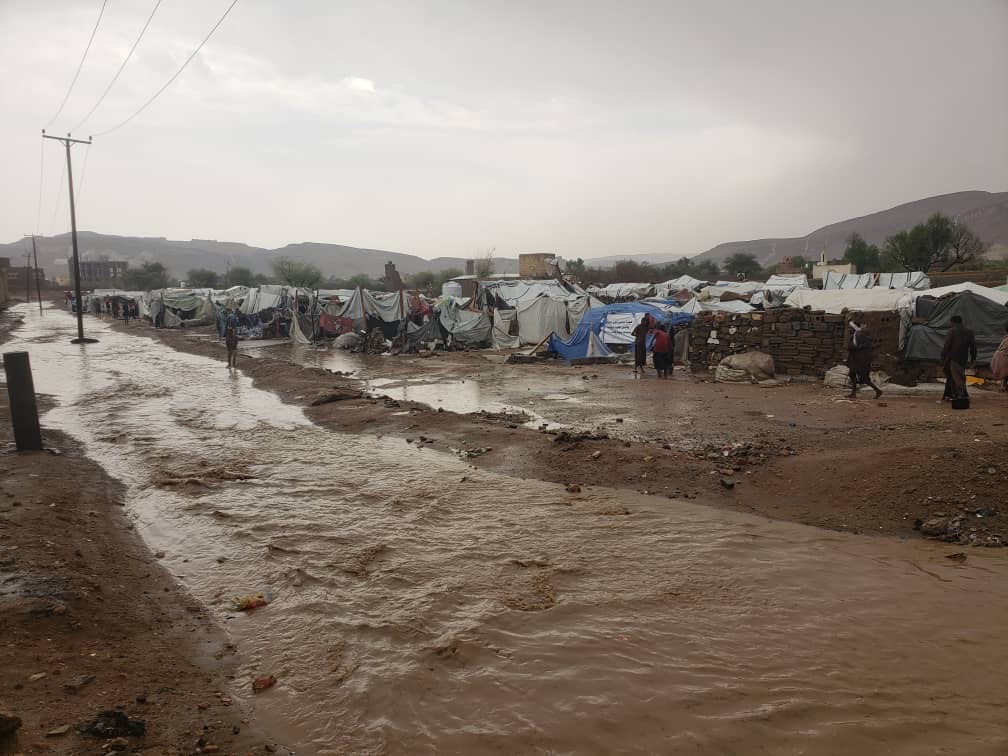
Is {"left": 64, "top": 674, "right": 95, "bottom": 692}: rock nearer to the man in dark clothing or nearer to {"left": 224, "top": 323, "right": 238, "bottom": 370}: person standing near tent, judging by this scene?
the man in dark clothing

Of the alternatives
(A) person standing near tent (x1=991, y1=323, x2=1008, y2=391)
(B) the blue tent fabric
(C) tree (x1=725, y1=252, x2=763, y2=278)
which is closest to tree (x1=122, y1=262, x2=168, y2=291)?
(C) tree (x1=725, y1=252, x2=763, y2=278)

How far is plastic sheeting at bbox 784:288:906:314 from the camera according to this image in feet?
43.0

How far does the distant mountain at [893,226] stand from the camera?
86.2 meters

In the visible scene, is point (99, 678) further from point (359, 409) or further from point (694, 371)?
point (694, 371)

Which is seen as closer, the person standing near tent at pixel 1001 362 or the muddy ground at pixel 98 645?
the muddy ground at pixel 98 645

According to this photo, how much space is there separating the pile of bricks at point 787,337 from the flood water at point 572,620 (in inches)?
338

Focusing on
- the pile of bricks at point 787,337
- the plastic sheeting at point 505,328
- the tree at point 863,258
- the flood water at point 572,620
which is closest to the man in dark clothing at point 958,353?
the pile of bricks at point 787,337

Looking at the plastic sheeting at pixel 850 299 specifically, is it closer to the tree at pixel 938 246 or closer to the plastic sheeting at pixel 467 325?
the plastic sheeting at pixel 467 325

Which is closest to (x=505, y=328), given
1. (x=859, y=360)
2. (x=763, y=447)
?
(x=859, y=360)

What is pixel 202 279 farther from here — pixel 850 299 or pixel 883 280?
pixel 850 299

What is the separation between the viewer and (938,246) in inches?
1428

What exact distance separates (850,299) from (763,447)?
857cm

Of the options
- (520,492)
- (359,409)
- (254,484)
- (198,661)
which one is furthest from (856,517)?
(359,409)

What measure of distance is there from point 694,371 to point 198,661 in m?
12.7
